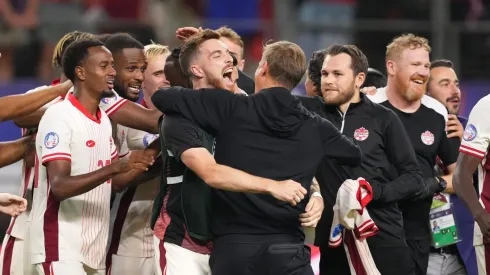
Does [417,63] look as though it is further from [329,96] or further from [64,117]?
[64,117]

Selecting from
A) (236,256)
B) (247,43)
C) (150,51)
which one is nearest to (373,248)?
(236,256)

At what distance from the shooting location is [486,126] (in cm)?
628

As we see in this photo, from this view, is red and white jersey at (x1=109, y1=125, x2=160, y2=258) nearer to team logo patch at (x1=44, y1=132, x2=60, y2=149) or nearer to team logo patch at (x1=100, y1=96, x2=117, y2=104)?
team logo patch at (x1=100, y1=96, x2=117, y2=104)

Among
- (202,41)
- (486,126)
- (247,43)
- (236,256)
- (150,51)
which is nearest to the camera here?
(236,256)

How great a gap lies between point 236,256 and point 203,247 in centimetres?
32

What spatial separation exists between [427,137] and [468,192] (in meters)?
0.84

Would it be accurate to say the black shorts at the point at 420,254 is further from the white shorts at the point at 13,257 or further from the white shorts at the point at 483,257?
the white shorts at the point at 13,257

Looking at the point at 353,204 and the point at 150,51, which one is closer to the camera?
the point at 353,204

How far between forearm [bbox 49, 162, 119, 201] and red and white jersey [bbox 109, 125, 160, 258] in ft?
3.37

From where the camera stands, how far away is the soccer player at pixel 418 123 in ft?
22.7

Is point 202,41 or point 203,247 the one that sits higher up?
point 202,41

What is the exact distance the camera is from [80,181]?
5652mm

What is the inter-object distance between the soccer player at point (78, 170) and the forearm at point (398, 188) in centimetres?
146

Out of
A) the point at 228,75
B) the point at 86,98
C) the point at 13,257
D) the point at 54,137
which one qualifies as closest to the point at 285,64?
the point at 228,75
